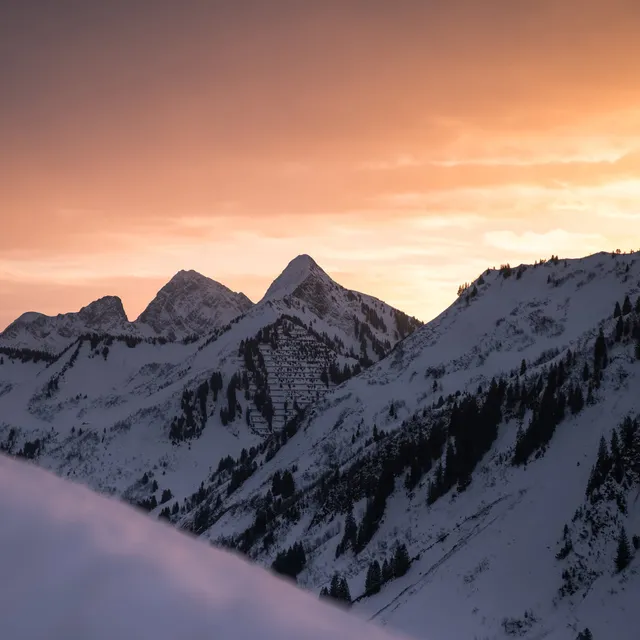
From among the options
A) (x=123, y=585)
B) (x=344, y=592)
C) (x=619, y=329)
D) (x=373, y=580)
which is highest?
(x=619, y=329)

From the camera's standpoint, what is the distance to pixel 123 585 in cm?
325

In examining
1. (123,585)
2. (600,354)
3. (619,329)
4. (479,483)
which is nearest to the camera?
(123,585)

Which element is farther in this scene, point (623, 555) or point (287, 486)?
point (287, 486)

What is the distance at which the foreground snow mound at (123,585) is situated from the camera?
10.2 feet

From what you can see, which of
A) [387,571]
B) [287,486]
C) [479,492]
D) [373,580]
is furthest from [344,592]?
[287,486]

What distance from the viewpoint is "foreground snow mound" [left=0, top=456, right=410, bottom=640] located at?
3096 millimetres

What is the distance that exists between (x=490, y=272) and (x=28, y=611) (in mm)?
169794

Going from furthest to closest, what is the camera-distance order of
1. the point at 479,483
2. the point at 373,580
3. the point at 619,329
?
the point at 619,329, the point at 479,483, the point at 373,580

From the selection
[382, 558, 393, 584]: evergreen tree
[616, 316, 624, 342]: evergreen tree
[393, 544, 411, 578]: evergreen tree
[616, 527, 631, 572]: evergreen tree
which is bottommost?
[382, 558, 393, 584]: evergreen tree

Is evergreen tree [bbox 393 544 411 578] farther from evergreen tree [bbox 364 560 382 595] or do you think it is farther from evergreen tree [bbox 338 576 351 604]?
evergreen tree [bbox 338 576 351 604]

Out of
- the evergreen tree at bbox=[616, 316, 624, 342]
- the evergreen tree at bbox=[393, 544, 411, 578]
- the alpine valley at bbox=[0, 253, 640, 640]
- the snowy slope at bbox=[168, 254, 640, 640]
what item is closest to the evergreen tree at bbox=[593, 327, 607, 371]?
the alpine valley at bbox=[0, 253, 640, 640]

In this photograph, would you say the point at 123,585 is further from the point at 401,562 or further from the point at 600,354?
the point at 600,354

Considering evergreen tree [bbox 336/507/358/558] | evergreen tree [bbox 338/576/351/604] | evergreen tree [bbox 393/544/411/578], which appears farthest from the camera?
evergreen tree [bbox 336/507/358/558]

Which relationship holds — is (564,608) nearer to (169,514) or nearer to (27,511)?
(27,511)
